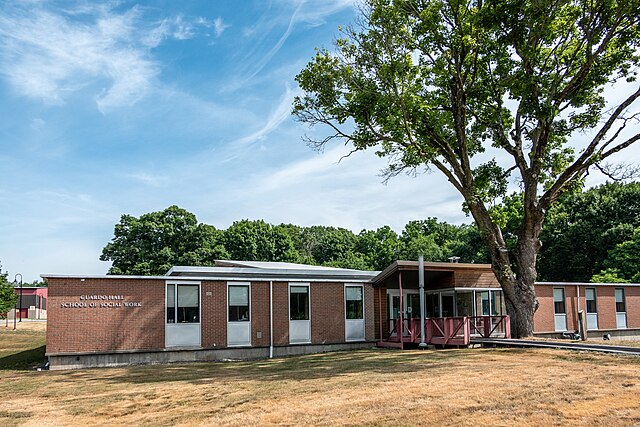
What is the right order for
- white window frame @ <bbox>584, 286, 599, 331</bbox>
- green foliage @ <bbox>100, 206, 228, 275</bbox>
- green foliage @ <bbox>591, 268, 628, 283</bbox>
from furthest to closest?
1. green foliage @ <bbox>100, 206, 228, 275</bbox>
2. green foliage @ <bbox>591, 268, 628, 283</bbox>
3. white window frame @ <bbox>584, 286, 599, 331</bbox>

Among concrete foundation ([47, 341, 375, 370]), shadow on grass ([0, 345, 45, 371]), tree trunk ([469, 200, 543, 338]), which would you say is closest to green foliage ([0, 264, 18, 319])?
shadow on grass ([0, 345, 45, 371])

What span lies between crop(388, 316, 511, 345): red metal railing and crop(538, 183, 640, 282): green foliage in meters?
27.0

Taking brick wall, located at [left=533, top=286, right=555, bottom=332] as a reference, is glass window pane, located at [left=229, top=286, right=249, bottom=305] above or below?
above

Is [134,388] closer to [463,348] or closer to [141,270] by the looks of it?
[463,348]

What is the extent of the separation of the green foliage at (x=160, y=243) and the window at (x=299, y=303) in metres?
32.3

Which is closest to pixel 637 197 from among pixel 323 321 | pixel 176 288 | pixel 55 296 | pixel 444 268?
pixel 444 268

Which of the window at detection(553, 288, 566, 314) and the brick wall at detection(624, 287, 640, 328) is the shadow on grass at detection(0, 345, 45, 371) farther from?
the brick wall at detection(624, 287, 640, 328)

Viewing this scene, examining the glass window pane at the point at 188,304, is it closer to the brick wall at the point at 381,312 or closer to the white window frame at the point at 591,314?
the brick wall at the point at 381,312

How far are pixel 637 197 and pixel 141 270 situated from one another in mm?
41679

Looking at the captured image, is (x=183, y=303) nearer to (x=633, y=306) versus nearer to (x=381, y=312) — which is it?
(x=381, y=312)

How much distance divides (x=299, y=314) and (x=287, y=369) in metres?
6.60

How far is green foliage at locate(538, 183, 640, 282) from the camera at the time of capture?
156 ft

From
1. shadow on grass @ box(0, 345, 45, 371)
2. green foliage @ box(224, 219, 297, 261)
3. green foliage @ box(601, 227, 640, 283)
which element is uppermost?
green foliage @ box(224, 219, 297, 261)

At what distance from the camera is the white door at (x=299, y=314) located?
927 inches
